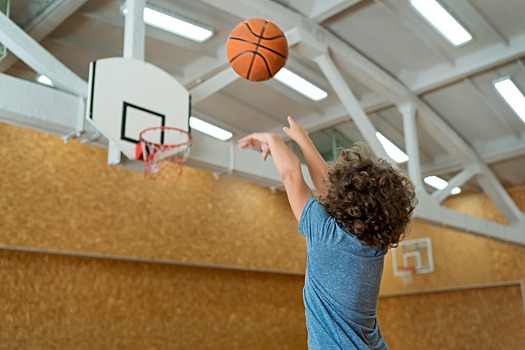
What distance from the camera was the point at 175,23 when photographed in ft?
26.5

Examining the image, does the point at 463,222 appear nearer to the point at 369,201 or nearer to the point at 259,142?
the point at 259,142

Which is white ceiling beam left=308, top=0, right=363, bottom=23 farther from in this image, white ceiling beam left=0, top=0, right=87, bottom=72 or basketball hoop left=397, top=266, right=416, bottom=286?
basketball hoop left=397, top=266, right=416, bottom=286

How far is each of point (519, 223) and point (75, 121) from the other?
8.94 meters

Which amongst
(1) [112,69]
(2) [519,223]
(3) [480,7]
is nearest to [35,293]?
(1) [112,69]

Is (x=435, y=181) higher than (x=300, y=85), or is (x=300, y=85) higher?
(x=300, y=85)

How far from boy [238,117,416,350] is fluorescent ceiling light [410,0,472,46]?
664cm

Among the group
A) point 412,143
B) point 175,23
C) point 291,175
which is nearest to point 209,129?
point 175,23

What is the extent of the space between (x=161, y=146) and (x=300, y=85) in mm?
4639

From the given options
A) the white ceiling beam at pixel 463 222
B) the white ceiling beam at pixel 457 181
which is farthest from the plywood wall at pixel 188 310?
the white ceiling beam at pixel 457 181

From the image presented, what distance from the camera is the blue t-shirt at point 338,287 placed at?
1688 mm

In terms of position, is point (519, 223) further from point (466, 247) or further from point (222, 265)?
point (222, 265)

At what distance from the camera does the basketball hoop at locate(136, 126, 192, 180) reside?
557 cm

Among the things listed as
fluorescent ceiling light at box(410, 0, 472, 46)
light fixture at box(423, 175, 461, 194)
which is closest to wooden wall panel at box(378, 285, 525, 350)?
light fixture at box(423, 175, 461, 194)

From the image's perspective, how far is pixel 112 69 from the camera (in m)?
5.59
